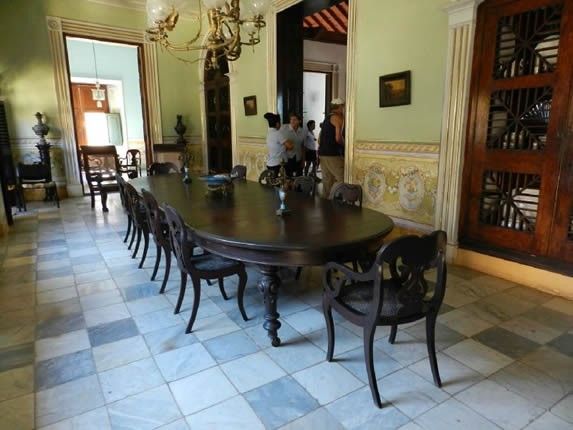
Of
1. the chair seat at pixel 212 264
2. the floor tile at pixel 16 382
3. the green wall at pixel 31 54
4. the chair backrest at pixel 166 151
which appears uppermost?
the green wall at pixel 31 54

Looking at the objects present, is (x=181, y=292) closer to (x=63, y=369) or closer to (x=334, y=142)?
(x=63, y=369)

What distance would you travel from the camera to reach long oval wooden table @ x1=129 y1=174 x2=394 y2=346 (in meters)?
1.99

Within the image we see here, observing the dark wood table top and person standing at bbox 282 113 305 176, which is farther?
person standing at bbox 282 113 305 176

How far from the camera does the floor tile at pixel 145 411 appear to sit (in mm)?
1684

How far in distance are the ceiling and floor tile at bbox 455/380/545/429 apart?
6887 mm

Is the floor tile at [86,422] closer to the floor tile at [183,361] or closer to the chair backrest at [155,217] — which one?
the floor tile at [183,361]

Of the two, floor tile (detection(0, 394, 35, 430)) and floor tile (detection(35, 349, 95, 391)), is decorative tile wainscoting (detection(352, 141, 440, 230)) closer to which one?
floor tile (detection(35, 349, 95, 391))

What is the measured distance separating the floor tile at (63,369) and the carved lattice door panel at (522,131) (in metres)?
3.29

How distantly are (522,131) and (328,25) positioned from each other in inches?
244

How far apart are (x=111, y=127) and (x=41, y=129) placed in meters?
5.02

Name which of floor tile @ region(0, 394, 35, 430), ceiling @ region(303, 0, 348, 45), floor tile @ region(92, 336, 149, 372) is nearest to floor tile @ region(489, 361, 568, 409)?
floor tile @ region(92, 336, 149, 372)

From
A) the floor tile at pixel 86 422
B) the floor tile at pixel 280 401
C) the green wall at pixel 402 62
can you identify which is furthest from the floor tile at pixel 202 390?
the green wall at pixel 402 62

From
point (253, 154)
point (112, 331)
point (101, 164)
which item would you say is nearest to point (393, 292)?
point (112, 331)

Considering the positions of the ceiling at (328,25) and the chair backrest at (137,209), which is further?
the ceiling at (328,25)
